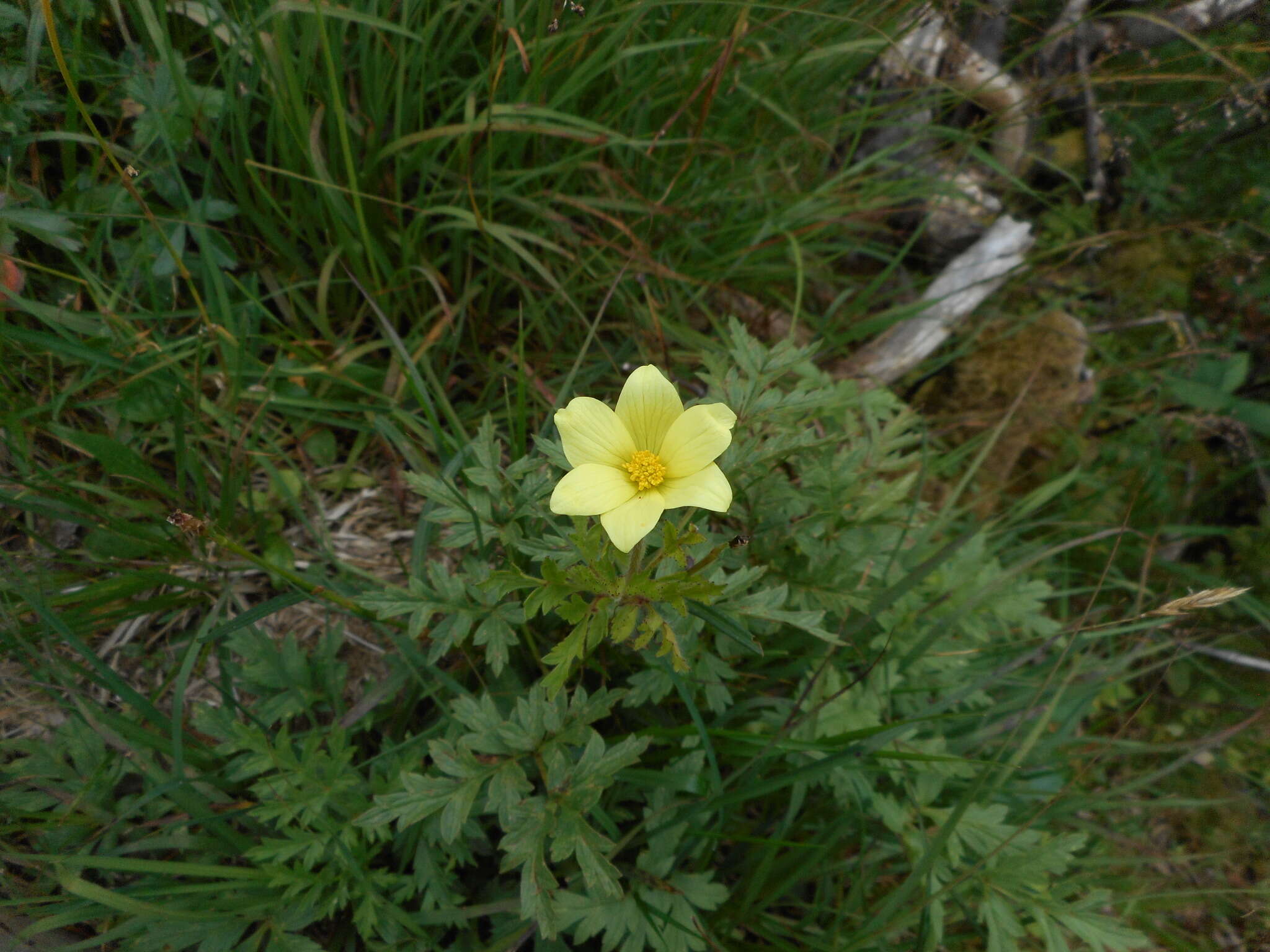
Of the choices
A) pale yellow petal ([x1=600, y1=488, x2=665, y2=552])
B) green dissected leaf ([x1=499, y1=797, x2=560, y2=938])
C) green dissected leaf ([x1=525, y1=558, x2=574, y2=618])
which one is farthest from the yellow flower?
green dissected leaf ([x1=499, y1=797, x2=560, y2=938])

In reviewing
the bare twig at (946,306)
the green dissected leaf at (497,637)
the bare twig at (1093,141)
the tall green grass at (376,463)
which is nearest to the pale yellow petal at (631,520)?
the tall green grass at (376,463)

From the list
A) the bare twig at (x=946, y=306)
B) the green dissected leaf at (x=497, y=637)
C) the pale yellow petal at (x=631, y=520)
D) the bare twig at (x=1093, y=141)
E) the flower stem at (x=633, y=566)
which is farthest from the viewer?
the bare twig at (x=1093, y=141)

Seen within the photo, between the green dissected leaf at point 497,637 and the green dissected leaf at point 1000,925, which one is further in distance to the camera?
the green dissected leaf at point 1000,925

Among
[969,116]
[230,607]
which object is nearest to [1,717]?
[230,607]

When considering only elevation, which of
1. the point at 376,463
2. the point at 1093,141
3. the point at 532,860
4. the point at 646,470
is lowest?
the point at 532,860

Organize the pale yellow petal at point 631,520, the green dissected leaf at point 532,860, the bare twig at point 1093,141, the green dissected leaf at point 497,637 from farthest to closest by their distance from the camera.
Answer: the bare twig at point 1093,141 < the green dissected leaf at point 497,637 < the green dissected leaf at point 532,860 < the pale yellow petal at point 631,520

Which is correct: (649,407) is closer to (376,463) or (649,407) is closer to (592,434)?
(592,434)

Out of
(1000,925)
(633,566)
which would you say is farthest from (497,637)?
(1000,925)

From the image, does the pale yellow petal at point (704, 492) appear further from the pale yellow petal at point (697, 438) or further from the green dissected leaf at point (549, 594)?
the green dissected leaf at point (549, 594)
